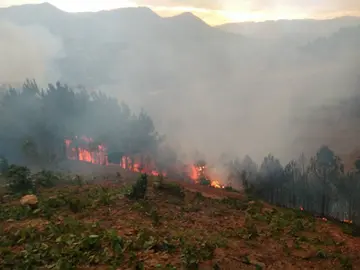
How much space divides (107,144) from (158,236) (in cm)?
5483

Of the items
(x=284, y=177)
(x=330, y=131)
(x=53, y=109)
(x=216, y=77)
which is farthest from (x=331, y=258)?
(x=216, y=77)

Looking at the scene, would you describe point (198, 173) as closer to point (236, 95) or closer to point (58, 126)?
point (58, 126)

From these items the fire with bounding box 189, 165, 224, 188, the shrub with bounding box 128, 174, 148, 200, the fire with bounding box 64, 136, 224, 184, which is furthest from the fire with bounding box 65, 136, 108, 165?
the shrub with bounding box 128, 174, 148, 200

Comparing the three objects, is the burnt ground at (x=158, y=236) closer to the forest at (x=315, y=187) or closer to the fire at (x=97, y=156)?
the forest at (x=315, y=187)

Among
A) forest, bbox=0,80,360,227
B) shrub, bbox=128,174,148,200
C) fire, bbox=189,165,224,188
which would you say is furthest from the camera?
fire, bbox=189,165,224,188

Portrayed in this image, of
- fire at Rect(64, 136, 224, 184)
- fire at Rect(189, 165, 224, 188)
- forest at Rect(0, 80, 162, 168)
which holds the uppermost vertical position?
forest at Rect(0, 80, 162, 168)

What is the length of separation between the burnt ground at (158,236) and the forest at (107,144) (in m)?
34.5

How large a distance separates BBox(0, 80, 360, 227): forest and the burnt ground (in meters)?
34.5

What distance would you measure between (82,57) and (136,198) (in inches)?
5595

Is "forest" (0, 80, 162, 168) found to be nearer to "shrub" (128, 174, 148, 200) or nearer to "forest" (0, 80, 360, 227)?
"forest" (0, 80, 360, 227)

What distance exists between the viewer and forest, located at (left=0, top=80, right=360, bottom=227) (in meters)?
55.9

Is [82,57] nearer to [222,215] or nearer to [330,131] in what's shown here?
[330,131]

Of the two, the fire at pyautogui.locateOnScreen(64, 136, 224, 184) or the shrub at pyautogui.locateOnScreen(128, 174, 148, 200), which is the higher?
the shrub at pyautogui.locateOnScreen(128, 174, 148, 200)

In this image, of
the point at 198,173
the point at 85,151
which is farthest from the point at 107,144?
the point at 198,173
